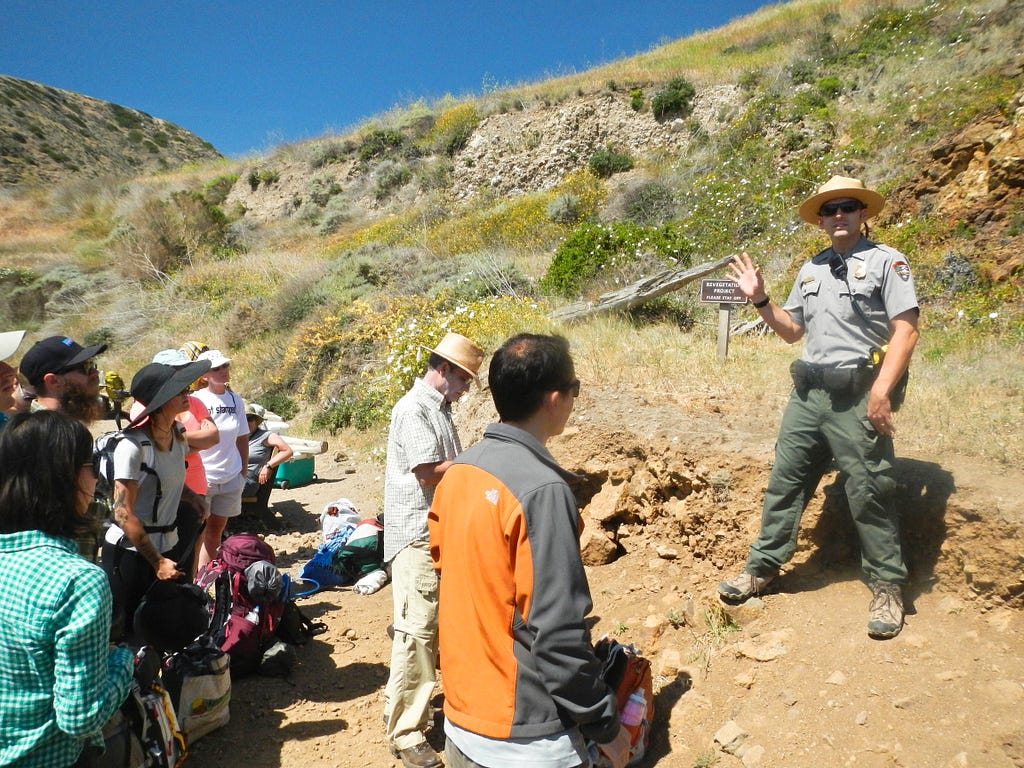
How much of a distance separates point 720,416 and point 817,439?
5.94ft

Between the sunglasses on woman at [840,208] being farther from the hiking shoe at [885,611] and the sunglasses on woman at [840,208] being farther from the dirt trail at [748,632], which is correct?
the hiking shoe at [885,611]

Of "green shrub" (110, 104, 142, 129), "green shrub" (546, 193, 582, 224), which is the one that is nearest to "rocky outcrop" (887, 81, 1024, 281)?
"green shrub" (546, 193, 582, 224)

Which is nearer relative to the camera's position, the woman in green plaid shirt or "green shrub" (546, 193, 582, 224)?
the woman in green plaid shirt

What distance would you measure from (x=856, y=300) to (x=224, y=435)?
160 inches

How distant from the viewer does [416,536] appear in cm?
309

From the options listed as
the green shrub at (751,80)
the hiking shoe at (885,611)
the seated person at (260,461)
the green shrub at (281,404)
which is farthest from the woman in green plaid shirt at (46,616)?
the green shrub at (751,80)

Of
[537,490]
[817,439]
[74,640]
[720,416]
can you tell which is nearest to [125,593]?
[74,640]

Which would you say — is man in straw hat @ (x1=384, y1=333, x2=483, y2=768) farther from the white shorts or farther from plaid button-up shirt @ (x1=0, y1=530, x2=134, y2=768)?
the white shorts

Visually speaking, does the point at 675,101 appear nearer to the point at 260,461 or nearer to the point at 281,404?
the point at 281,404

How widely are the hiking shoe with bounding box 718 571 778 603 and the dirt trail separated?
0.21ft

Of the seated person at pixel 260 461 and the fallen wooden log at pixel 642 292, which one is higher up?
the fallen wooden log at pixel 642 292

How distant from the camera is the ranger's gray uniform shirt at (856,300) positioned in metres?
2.87

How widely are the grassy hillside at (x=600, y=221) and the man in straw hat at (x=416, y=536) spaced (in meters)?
2.96

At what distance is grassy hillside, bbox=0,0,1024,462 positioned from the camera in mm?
7203
